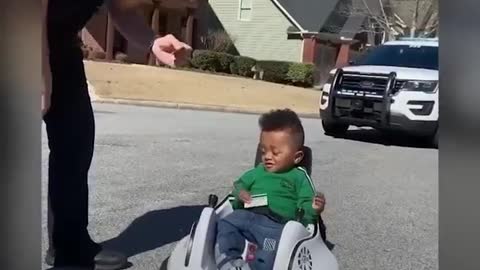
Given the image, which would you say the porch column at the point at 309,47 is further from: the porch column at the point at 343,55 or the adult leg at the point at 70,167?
the adult leg at the point at 70,167

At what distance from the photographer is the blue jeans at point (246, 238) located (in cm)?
174

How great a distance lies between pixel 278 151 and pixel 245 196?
13 cm

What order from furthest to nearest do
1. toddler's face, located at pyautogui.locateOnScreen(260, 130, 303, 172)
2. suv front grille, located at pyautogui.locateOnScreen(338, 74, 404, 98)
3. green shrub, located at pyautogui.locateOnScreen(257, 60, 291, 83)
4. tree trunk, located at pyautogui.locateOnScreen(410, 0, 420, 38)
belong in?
green shrub, located at pyautogui.locateOnScreen(257, 60, 291, 83) → toddler's face, located at pyautogui.locateOnScreen(260, 130, 303, 172) → suv front grille, located at pyautogui.locateOnScreen(338, 74, 404, 98) → tree trunk, located at pyautogui.locateOnScreen(410, 0, 420, 38)

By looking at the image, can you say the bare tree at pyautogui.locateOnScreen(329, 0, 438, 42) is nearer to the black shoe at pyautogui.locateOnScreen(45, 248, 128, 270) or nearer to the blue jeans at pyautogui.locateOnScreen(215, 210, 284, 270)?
the blue jeans at pyautogui.locateOnScreen(215, 210, 284, 270)

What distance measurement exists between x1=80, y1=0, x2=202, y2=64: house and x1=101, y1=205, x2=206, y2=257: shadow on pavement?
454mm

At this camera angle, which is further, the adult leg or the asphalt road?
the asphalt road

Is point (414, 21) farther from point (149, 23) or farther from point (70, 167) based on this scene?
point (70, 167)

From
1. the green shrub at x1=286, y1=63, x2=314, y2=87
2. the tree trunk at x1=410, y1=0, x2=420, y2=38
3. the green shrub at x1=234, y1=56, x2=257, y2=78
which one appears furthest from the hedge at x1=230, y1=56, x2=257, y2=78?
the tree trunk at x1=410, y1=0, x2=420, y2=38

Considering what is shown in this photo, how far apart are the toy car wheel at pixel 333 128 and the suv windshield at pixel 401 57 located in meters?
0.16

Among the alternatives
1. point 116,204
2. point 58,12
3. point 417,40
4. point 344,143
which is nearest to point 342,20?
point 417,40

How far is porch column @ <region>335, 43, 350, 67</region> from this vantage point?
6.12 ft

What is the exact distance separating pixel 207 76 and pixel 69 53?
1.43ft

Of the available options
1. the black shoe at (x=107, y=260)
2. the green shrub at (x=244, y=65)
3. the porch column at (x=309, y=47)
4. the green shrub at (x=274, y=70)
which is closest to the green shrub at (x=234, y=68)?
the green shrub at (x=244, y=65)
